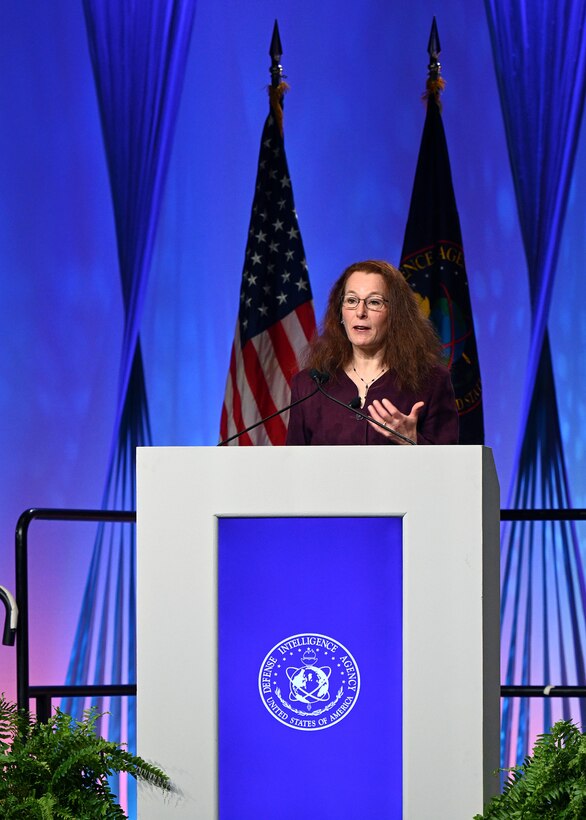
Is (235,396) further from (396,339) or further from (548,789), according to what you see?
(548,789)

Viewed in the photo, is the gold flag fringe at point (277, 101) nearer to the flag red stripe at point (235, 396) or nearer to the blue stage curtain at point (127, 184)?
the blue stage curtain at point (127, 184)

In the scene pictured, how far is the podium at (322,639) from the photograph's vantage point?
5.50ft

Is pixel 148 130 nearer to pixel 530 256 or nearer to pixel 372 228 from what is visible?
pixel 372 228

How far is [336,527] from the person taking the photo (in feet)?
5.58

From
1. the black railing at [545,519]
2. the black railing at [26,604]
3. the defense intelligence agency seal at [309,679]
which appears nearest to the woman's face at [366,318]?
the black railing at [545,519]

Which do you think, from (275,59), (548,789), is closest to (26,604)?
(548,789)

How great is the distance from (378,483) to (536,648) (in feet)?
9.85

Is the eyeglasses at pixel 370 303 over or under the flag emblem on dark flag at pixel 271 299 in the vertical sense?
under

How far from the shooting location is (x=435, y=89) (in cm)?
445

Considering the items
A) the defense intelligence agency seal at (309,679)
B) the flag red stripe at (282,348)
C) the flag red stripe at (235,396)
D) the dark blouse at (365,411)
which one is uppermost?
the flag red stripe at (282,348)

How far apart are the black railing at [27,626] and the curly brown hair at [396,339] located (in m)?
0.50

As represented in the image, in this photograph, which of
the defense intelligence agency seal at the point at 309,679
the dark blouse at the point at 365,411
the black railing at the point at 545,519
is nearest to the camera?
the defense intelligence agency seal at the point at 309,679

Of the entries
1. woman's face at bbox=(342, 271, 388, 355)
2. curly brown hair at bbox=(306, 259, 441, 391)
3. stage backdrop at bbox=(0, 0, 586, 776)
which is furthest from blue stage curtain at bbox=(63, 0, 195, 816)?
woman's face at bbox=(342, 271, 388, 355)

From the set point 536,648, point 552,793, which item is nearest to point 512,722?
point 536,648
